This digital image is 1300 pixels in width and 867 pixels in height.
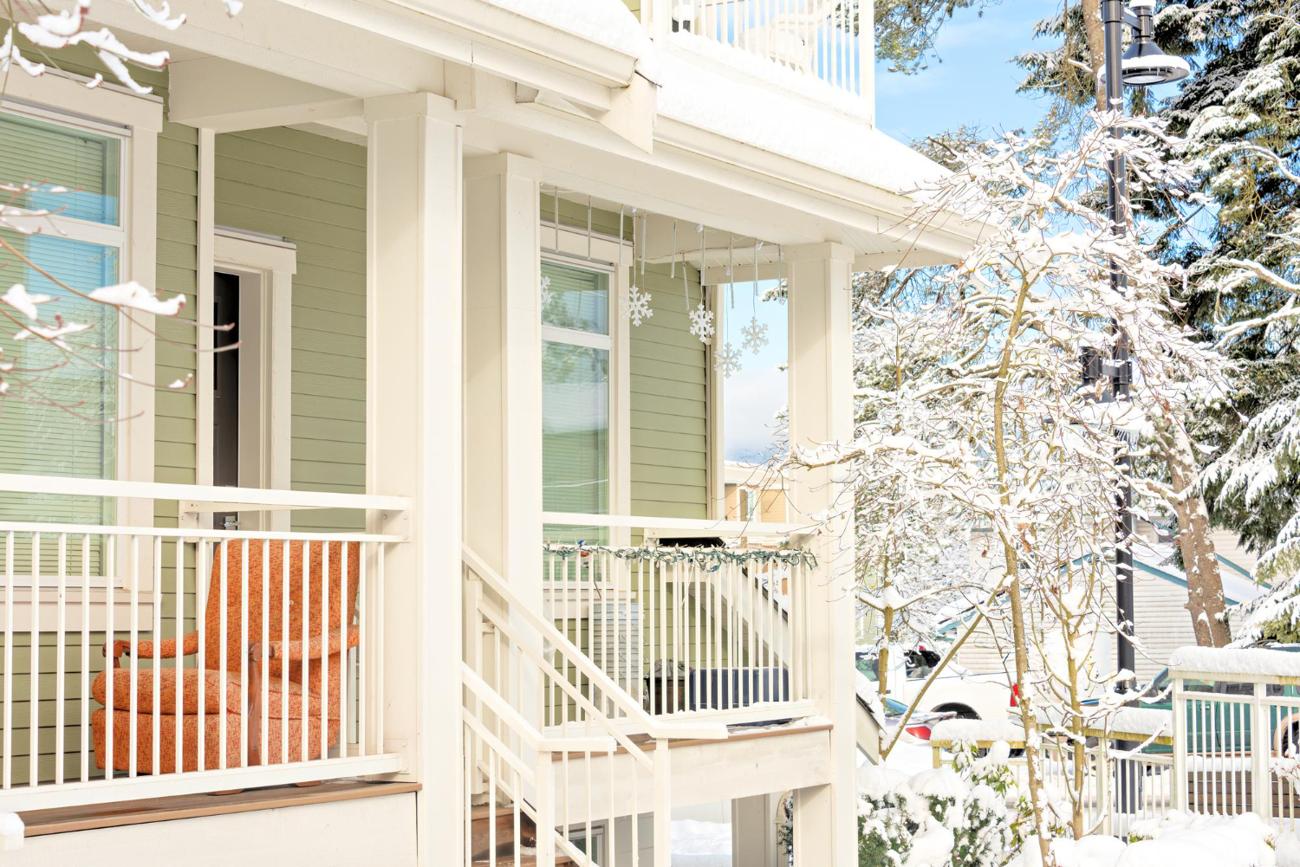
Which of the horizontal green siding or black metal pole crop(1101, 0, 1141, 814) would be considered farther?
the horizontal green siding

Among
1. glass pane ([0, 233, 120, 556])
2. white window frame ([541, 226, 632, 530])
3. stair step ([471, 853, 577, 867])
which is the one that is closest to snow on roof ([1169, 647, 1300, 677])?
white window frame ([541, 226, 632, 530])

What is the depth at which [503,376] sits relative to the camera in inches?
274

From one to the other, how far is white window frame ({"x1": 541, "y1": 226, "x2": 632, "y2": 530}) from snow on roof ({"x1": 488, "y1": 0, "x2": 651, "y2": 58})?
398cm

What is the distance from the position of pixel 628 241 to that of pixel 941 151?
1423 cm

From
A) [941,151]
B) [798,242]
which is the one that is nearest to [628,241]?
[798,242]

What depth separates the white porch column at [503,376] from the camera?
696cm

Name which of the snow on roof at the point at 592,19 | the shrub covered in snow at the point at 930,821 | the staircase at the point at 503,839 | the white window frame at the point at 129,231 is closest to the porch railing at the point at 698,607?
the staircase at the point at 503,839

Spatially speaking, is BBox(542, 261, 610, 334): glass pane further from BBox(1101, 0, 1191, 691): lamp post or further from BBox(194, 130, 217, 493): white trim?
BBox(1101, 0, 1191, 691): lamp post

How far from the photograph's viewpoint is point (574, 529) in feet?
32.7

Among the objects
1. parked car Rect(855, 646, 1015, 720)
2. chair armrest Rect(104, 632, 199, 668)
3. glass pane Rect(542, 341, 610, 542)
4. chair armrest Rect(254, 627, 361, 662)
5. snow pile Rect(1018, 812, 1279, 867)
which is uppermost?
glass pane Rect(542, 341, 610, 542)

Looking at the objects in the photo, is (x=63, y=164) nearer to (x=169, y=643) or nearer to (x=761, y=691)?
(x=169, y=643)

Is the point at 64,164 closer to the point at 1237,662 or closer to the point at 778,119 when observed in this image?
the point at 778,119

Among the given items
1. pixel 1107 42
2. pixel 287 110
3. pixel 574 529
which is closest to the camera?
pixel 287 110

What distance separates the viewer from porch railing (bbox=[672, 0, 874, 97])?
893 centimetres
